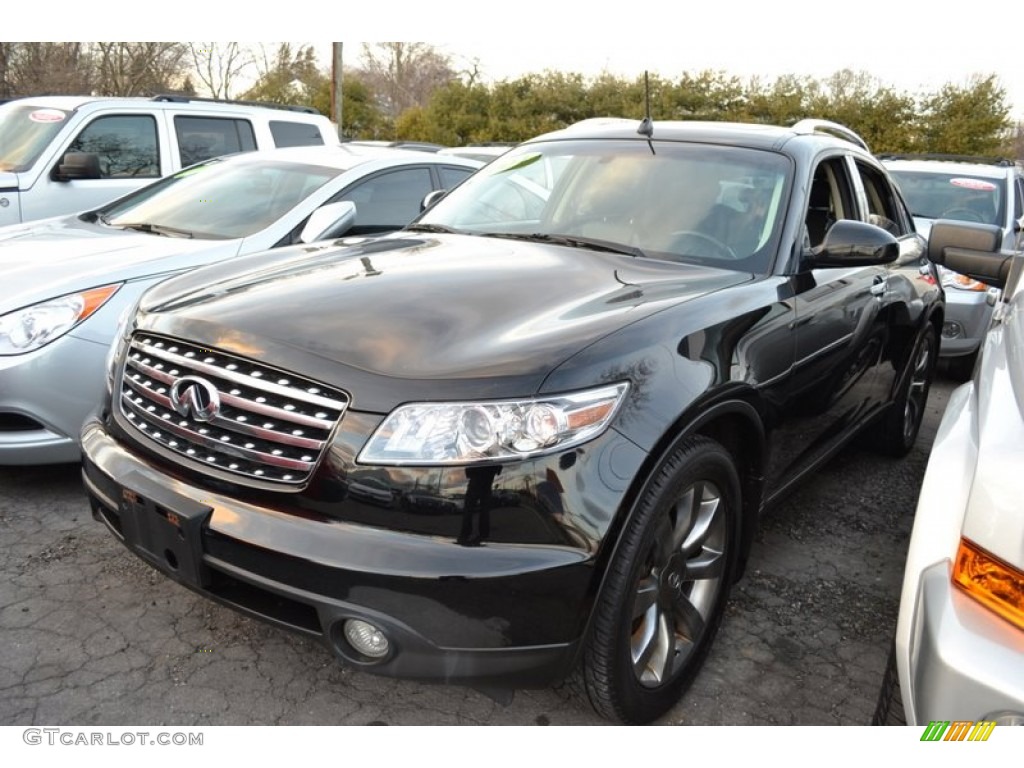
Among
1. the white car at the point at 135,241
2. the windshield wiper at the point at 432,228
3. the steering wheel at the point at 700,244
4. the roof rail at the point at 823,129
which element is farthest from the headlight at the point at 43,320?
the roof rail at the point at 823,129

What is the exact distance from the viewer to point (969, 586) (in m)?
1.64

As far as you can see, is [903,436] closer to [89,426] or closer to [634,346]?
[634,346]

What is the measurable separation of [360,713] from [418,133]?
25227 millimetres

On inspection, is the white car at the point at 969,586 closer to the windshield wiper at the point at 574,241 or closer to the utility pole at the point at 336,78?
the windshield wiper at the point at 574,241

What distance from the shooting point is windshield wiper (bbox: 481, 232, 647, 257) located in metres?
3.06

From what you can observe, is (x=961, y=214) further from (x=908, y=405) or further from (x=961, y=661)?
(x=961, y=661)

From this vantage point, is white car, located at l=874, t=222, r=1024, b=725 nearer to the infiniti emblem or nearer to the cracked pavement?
the cracked pavement

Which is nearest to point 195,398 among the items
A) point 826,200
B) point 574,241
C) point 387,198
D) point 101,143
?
point 574,241

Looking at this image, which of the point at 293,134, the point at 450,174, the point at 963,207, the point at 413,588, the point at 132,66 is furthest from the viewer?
the point at 132,66

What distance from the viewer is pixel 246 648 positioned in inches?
105

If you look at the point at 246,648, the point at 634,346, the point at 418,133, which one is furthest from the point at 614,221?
the point at 418,133

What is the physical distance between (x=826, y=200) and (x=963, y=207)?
18.6 ft

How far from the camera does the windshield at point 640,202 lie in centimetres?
305

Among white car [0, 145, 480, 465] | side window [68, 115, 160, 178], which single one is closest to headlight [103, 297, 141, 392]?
white car [0, 145, 480, 465]
